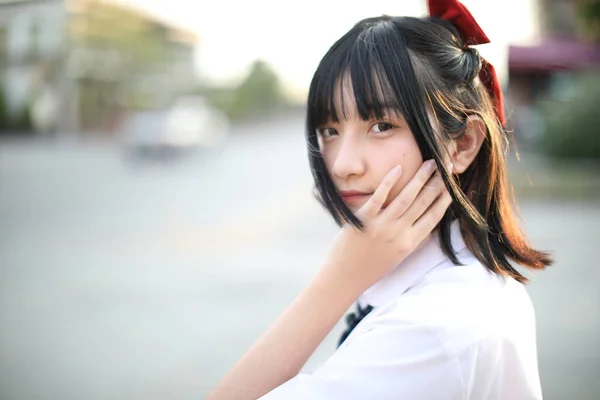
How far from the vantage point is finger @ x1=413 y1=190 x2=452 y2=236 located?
3.83 feet

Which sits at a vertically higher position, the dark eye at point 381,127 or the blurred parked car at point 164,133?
the dark eye at point 381,127

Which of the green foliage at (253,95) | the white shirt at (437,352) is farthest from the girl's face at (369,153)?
the green foliage at (253,95)

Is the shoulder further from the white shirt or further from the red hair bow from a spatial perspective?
the red hair bow

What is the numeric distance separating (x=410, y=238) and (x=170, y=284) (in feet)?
15.0

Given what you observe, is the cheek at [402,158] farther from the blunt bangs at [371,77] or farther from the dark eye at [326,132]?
the dark eye at [326,132]

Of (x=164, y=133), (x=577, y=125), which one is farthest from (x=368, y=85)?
(x=164, y=133)

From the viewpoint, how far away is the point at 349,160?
121 cm

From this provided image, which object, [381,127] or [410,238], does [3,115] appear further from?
[410,238]

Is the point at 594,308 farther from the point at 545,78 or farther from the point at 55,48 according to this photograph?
the point at 55,48

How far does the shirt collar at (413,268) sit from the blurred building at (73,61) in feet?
86.7

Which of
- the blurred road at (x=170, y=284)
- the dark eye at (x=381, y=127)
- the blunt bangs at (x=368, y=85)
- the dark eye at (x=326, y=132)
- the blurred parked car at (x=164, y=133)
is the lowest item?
the blurred road at (x=170, y=284)

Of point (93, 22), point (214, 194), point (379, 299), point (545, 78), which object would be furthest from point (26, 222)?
point (93, 22)

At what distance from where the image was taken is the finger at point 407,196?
3.74ft

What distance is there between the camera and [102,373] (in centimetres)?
356
